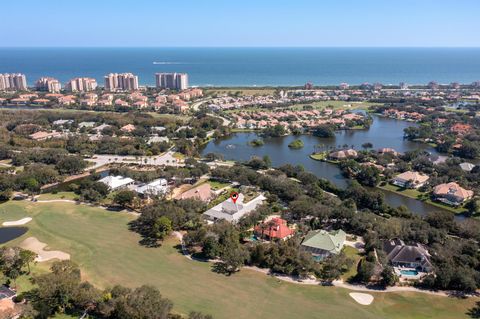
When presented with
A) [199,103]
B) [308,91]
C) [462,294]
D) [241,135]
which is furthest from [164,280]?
[308,91]

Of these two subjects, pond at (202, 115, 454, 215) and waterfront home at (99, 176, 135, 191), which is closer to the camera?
waterfront home at (99, 176, 135, 191)

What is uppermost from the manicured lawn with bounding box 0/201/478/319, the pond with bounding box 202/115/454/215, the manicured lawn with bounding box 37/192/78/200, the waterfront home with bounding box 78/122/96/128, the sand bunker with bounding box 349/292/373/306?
the waterfront home with bounding box 78/122/96/128

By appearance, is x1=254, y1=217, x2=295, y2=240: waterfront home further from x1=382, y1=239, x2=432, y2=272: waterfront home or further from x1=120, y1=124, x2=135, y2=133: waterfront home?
x1=120, y1=124, x2=135, y2=133: waterfront home

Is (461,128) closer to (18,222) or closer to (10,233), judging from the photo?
(18,222)

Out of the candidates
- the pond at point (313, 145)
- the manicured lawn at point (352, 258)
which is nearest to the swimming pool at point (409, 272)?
the manicured lawn at point (352, 258)

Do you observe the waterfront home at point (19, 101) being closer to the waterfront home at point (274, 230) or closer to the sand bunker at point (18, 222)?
the sand bunker at point (18, 222)

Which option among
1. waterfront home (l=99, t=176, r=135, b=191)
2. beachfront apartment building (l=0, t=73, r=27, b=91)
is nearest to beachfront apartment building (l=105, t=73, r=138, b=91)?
beachfront apartment building (l=0, t=73, r=27, b=91)
